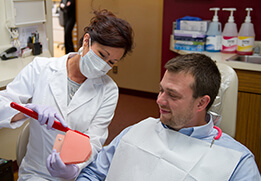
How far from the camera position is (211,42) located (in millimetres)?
2859

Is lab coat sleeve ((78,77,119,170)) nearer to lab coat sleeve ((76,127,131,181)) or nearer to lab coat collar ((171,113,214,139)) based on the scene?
lab coat sleeve ((76,127,131,181))

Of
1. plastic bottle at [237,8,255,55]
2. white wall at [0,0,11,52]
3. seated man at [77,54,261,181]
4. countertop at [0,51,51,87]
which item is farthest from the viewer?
plastic bottle at [237,8,255,55]

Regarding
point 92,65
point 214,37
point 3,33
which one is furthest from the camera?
point 214,37

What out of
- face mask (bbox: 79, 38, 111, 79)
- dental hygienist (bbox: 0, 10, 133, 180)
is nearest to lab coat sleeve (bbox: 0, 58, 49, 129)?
dental hygienist (bbox: 0, 10, 133, 180)

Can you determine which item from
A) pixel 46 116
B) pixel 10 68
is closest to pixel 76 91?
pixel 46 116

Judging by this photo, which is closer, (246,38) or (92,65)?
(92,65)

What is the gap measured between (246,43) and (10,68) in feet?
6.18

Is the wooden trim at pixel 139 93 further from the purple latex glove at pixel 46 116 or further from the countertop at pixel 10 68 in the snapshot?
the purple latex glove at pixel 46 116

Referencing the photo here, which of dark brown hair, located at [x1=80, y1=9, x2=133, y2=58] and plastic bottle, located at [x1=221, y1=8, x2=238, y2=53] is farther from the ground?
dark brown hair, located at [x1=80, y1=9, x2=133, y2=58]

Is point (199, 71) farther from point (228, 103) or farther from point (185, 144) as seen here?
point (228, 103)

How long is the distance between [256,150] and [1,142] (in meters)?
1.85

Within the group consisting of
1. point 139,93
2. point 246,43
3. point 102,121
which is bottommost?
point 139,93

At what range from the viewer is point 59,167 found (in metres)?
1.21

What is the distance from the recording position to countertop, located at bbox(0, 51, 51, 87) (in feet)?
6.80
